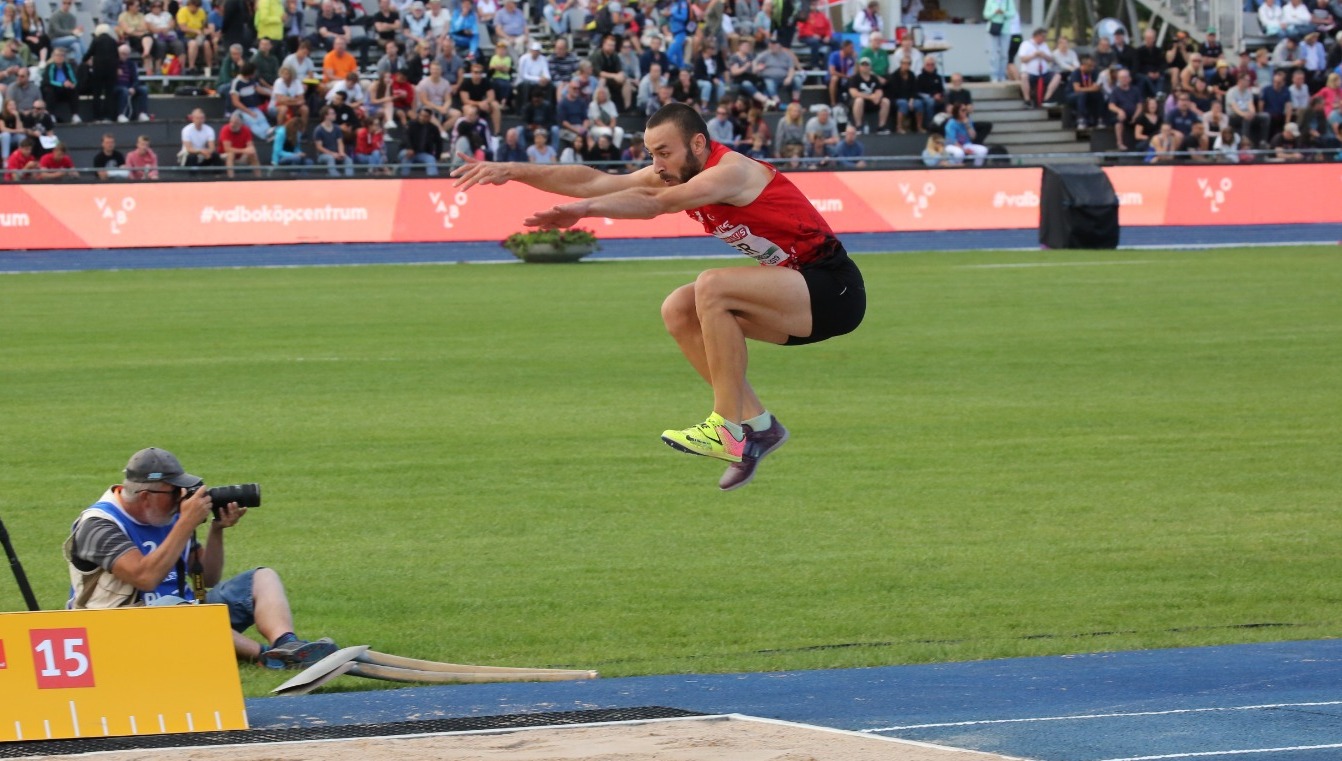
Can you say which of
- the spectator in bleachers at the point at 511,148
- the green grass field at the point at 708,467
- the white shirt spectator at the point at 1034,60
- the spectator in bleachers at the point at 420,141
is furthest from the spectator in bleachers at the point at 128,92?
the white shirt spectator at the point at 1034,60

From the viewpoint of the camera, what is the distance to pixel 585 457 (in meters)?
15.8

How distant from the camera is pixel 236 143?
31.1 meters

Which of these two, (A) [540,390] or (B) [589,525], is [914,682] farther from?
(A) [540,390]

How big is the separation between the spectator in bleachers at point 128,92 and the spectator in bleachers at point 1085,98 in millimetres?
19069

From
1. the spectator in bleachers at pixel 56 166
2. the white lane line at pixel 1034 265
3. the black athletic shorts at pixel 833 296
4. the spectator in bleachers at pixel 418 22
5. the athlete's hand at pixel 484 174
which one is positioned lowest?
the white lane line at pixel 1034 265

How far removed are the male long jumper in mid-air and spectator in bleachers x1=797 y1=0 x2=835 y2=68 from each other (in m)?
32.1

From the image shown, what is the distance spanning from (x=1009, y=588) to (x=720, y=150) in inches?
194

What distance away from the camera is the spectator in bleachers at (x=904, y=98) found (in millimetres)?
36656

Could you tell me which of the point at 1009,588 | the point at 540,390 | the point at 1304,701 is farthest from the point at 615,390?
the point at 1304,701

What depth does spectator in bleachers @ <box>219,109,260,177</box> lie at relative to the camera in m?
30.8

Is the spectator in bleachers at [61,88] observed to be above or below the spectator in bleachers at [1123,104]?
above

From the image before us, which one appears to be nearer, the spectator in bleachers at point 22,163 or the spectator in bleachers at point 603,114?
the spectator in bleachers at point 22,163

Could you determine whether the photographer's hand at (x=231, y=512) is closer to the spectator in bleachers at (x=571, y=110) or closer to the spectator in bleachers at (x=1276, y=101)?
the spectator in bleachers at (x=571, y=110)

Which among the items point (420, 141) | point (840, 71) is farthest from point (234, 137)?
point (840, 71)
